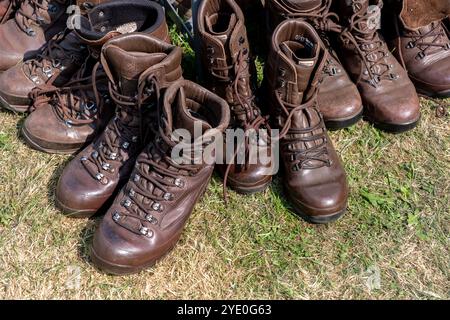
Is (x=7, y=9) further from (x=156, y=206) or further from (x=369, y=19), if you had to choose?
(x=369, y=19)

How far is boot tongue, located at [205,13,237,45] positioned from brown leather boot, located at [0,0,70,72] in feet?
3.51

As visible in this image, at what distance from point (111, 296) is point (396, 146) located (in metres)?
1.74

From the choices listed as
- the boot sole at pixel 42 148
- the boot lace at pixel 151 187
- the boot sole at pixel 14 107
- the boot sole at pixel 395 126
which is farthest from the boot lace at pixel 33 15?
the boot sole at pixel 395 126

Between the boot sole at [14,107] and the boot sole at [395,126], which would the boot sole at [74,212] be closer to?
the boot sole at [14,107]

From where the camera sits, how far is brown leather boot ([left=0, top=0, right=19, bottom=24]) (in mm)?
3289

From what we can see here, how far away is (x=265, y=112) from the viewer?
8.78ft

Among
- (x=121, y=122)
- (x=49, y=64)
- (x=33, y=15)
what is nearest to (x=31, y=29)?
(x=33, y=15)

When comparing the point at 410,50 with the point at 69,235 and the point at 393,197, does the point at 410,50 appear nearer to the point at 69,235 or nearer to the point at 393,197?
the point at 393,197

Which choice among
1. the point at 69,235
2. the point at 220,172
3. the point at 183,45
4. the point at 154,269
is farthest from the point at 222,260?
the point at 183,45

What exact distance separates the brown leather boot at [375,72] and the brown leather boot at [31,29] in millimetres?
1717

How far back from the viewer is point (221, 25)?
2.60m

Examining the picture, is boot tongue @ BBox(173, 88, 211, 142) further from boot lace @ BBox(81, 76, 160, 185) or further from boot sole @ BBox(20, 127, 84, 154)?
boot sole @ BBox(20, 127, 84, 154)

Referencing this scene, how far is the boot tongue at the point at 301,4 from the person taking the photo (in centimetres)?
254

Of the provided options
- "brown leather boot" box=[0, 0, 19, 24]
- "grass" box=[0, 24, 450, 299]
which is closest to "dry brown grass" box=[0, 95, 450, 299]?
"grass" box=[0, 24, 450, 299]
